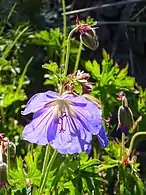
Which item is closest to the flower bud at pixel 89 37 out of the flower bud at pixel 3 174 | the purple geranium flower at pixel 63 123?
the purple geranium flower at pixel 63 123

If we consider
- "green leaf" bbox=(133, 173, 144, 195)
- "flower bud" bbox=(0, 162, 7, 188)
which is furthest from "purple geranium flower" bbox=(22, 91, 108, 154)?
"green leaf" bbox=(133, 173, 144, 195)

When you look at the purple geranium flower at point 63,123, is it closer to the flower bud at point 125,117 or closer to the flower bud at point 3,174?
the flower bud at point 3,174

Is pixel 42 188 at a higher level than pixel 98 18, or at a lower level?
lower

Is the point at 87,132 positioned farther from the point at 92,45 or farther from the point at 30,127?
the point at 92,45

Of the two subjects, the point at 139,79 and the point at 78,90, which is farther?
the point at 139,79

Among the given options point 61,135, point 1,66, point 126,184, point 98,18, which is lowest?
point 126,184

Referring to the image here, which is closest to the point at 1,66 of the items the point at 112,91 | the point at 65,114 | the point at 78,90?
the point at 112,91
